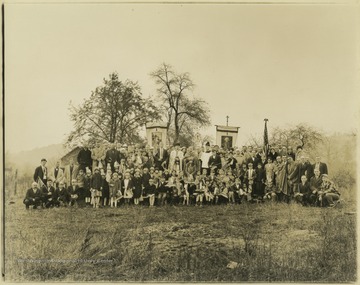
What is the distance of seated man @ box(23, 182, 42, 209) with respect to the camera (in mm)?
7719

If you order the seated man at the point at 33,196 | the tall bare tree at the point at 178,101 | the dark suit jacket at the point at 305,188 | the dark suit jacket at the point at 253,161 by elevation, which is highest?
the tall bare tree at the point at 178,101

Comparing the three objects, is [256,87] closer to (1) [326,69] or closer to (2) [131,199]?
(1) [326,69]

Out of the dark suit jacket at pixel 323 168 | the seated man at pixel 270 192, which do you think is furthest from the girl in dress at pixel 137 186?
the dark suit jacket at pixel 323 168

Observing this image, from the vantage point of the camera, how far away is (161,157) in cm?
800

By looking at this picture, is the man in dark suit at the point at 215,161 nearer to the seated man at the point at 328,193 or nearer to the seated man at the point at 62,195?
the seated man at the point at 328,193

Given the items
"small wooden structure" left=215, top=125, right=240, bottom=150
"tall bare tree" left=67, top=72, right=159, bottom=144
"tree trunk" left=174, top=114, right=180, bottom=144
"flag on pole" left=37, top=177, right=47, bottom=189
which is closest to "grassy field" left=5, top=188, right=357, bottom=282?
"flag on pole" left=37, top=177, right=47, bottom=189

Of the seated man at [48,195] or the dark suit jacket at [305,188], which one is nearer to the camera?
the seated man at [48,195]

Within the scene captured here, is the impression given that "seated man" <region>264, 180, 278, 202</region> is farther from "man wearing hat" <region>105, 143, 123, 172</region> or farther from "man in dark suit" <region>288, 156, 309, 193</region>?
"man wearing hat" <region>105, 143, 123, 172</region>

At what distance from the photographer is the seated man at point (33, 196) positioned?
25.3ft

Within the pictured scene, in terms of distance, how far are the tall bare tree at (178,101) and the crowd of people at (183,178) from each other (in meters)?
0.43

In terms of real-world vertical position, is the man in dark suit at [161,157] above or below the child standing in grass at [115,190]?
above

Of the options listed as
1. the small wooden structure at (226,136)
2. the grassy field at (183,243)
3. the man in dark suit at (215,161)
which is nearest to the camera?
the grassy field at (183,243)

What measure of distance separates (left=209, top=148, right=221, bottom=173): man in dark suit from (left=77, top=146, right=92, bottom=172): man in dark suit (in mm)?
2083

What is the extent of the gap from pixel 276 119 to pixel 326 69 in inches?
47.0
